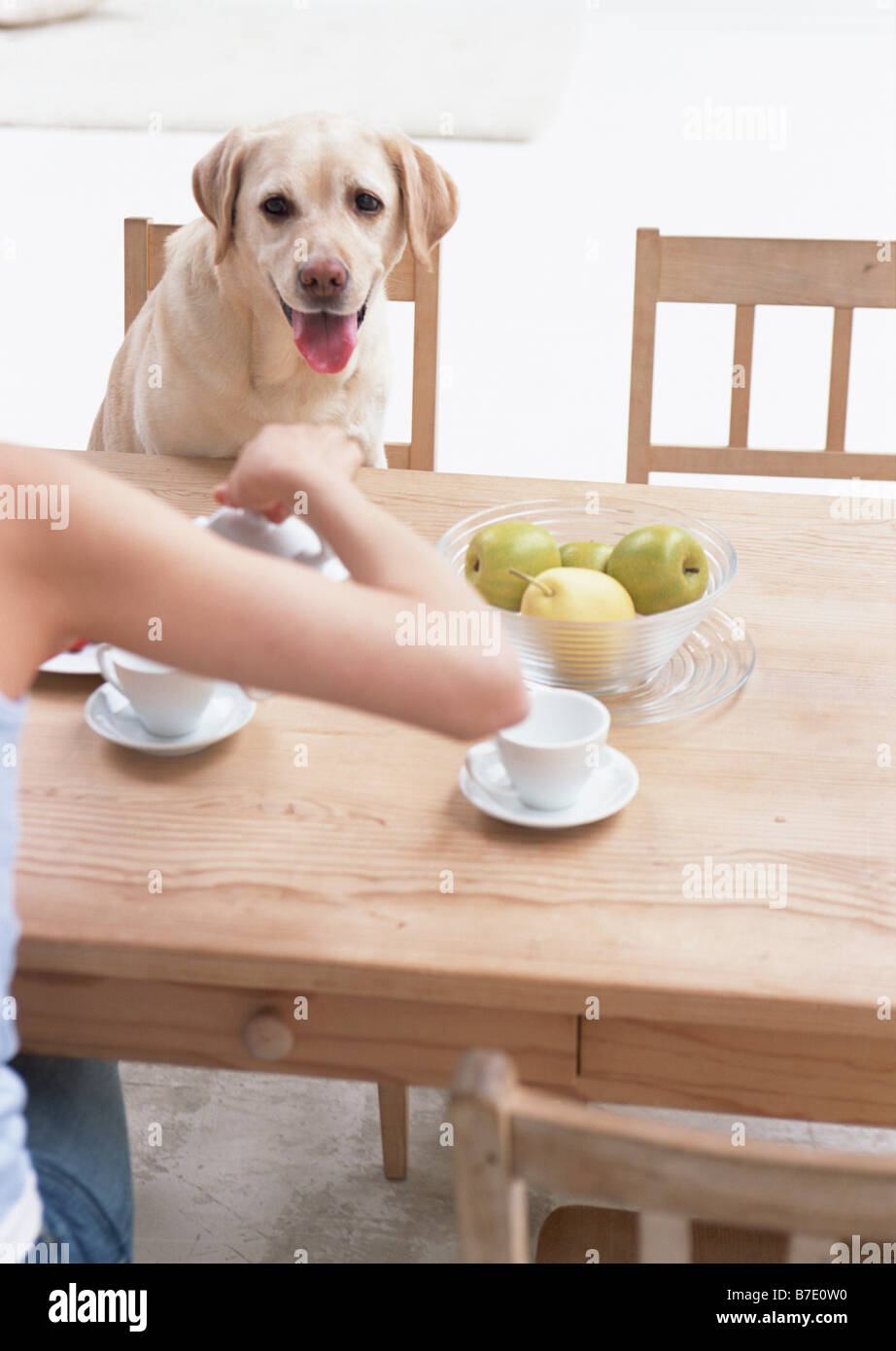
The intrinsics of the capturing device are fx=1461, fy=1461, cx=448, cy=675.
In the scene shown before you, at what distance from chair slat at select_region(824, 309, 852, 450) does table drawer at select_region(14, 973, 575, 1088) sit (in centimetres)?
110

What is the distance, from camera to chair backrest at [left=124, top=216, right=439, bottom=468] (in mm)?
1957

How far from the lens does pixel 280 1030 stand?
3.18 ft

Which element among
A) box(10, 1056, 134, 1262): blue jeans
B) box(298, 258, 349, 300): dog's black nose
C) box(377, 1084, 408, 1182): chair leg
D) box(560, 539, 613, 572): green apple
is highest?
box(298, 258, 349, 300): dog's black nose

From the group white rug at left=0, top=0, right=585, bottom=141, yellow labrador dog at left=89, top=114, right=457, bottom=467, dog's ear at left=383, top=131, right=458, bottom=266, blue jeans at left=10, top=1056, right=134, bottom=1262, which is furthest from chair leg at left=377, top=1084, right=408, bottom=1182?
white rug at left=0, top=0, right=585, bottom=141

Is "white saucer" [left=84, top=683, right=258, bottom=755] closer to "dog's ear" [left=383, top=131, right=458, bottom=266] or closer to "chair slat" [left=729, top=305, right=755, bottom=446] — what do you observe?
"chair slat" [left=729, top=305, right=755, bottom=446]

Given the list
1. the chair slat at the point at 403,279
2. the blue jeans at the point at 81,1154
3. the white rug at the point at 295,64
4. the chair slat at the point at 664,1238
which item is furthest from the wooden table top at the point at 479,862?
the white rug at the point at 295,64

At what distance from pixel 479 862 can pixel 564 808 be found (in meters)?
0.08

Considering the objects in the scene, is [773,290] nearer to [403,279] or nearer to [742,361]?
[742,361]

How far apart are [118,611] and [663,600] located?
0.54 metres

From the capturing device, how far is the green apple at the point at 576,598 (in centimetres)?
121

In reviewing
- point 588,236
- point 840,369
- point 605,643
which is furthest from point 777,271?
point 588,236

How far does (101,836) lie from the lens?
1.05 metres
